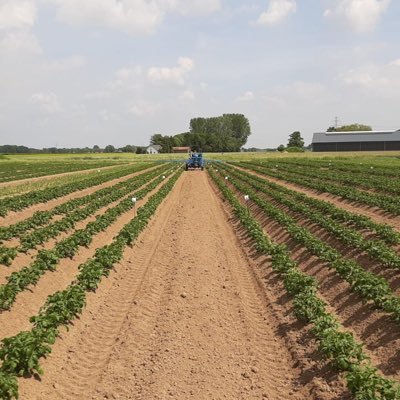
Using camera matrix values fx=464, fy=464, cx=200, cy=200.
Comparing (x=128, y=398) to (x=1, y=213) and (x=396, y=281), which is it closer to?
(x=396, y=281)

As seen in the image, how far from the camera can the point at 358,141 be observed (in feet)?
344

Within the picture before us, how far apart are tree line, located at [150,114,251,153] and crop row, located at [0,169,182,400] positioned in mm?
131077

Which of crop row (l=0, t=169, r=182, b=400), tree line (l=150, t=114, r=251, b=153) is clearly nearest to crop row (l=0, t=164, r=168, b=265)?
crop row (l=0, t=169, r=182, b=400)

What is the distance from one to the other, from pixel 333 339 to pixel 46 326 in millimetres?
4603

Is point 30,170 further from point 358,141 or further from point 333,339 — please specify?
point 358,141

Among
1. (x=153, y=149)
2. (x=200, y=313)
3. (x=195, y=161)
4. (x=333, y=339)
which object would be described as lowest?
(x=153, y=149)

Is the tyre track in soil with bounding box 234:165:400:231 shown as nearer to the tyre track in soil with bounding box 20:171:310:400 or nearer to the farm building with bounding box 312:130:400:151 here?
the tyre track in soil with bounding box 20:171:310:400

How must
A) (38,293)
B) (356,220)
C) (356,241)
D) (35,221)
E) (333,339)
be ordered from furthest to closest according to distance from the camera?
(35,221)
(356,220)
(356,241)
(38,293)
(333,339)

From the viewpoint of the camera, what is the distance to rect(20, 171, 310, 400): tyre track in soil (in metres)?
6.67

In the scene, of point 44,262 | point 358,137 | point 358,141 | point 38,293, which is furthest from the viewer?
point 358,137

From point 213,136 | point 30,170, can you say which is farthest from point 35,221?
point 213,136

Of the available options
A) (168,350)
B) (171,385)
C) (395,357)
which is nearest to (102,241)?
(168,350)

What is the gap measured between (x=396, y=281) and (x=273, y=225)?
27.6 feet

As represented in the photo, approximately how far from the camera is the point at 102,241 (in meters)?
15.8
